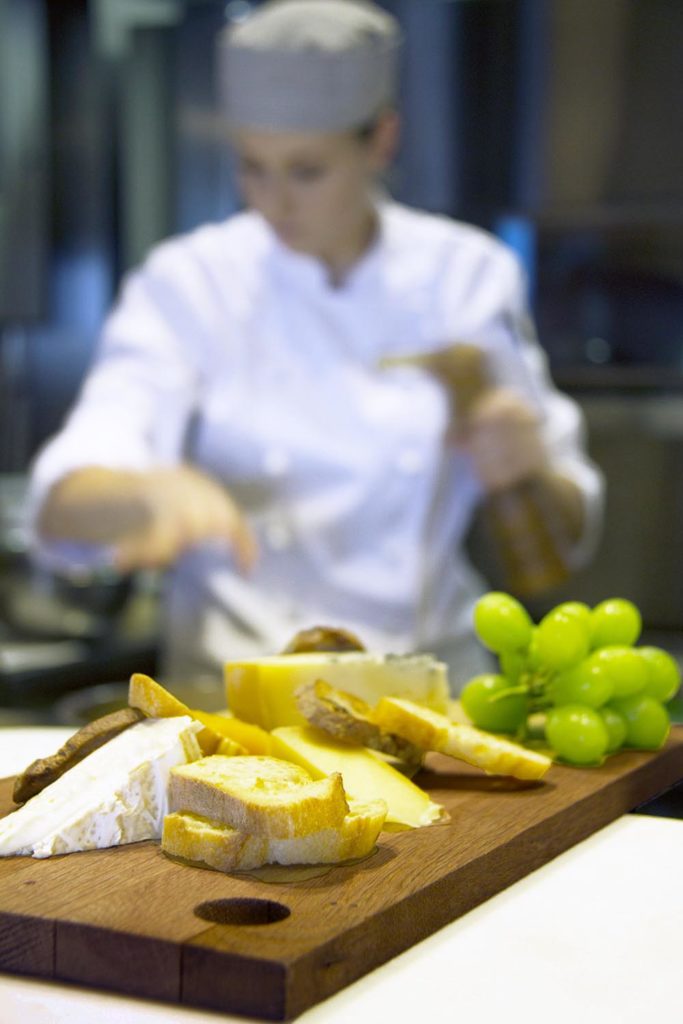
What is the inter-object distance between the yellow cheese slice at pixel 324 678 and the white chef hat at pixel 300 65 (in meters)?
1.22

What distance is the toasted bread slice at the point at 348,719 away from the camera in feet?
3.08

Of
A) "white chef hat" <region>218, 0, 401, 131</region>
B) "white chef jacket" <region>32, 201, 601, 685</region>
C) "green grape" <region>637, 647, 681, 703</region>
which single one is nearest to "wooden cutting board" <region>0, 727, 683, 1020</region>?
"green grape" <region>637, 647, 681, 703</region>

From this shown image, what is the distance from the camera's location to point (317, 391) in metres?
2.27

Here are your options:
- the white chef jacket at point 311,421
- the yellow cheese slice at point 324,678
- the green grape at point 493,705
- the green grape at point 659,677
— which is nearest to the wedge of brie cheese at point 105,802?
the yellow cheese slice at point 324,678

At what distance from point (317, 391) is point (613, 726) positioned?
1259 millimetres

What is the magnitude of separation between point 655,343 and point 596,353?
0.12m

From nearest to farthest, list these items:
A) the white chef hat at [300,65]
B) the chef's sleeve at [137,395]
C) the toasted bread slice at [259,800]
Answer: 1. the toasted bread slice at [259,800]
2. the chef's sleeve at [137,395]
3. the white chef hat at [300,65]

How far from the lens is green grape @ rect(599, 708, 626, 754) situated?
108 centimetres

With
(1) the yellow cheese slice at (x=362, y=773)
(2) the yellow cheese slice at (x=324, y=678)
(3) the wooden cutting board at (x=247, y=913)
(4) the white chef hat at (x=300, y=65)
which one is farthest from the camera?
(4) the white chef hat at (x=300, y=65)

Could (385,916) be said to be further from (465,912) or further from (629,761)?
(629,761)

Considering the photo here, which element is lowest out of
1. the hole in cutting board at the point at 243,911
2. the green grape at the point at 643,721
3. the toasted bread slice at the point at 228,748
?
the green grape at the point at 643,721

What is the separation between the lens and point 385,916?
73 cm

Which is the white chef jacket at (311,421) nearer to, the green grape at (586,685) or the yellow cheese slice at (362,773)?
the green grape at (586,685)

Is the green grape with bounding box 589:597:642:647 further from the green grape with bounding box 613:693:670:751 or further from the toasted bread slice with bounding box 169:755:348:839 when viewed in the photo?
the toasted bread slice with bounding box 169:755:348:839
